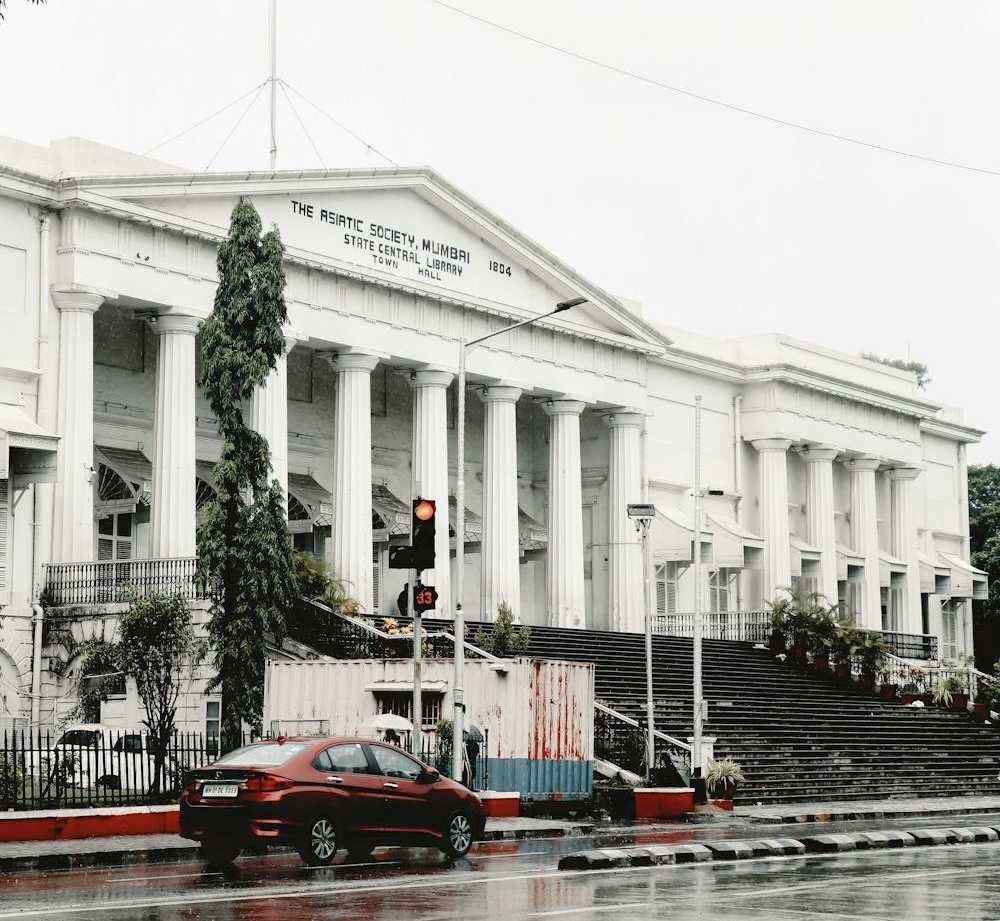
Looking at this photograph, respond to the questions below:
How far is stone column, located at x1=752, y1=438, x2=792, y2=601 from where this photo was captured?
58.8 metres

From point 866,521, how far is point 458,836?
44576 millimetres

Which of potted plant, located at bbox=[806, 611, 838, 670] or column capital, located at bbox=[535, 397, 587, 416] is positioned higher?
column capital, located at bbox=[535, 397, 587, 416]

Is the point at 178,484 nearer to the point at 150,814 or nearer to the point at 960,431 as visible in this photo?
the point at 150,814

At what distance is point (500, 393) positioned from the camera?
49219mm

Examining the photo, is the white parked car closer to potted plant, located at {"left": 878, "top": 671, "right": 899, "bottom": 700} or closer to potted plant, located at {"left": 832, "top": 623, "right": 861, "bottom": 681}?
potted plant, located at {"left": 832, "top": 623, "right": 861, "bottom": 681}

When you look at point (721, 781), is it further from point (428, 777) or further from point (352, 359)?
point (352, 359)

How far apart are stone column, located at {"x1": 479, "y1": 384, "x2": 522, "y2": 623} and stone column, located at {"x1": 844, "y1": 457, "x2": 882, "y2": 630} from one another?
19.4m

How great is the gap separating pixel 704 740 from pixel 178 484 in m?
Answer: 13.3

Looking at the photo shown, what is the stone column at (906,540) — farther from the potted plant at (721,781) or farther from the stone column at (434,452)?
the potted plant at (721,781)

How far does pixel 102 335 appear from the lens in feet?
142

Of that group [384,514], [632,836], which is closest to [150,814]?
[632,836]

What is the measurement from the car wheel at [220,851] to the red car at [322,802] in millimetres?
17

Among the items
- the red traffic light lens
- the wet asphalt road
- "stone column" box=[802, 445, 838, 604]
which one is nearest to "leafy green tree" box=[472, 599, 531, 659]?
the red traffic light lens

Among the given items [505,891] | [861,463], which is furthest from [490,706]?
[861,463]
